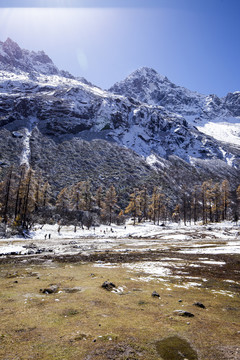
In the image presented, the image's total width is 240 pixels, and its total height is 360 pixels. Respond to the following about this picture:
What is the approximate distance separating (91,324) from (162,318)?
2369 mm

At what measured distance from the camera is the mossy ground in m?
4.91

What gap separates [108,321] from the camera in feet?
21.3

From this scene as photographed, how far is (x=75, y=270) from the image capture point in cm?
1432

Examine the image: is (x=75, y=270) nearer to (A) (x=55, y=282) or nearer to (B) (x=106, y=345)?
(A) (x=55, y=282)

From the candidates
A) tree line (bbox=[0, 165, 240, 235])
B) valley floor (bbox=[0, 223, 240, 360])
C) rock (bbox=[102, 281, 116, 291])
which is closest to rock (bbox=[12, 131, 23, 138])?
tree line (bbox=[0, 165, 240, 235])

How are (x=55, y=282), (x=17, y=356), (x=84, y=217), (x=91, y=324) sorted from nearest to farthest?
(x=17, y=356)
(x=91, y=324)
(x=55, y=282)
(x=84, y=217)

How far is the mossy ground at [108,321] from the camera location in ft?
Result: 16.1

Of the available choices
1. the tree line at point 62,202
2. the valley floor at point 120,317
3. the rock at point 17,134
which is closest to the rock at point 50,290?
the valley floor at point 120,317

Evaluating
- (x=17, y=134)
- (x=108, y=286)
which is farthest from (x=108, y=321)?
(x=17, y=134)

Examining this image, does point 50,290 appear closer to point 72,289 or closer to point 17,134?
point 72,289

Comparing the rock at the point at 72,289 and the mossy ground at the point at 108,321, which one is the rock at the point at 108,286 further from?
the rock at the point at 72,289

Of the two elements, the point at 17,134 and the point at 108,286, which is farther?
the point at 17,134

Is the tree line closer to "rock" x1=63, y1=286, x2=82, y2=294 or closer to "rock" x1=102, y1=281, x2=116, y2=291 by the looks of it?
"rock" x1=63, y1=286, x2=82, y2=294

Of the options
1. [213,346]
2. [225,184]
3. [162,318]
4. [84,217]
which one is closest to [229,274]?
[162,318]
